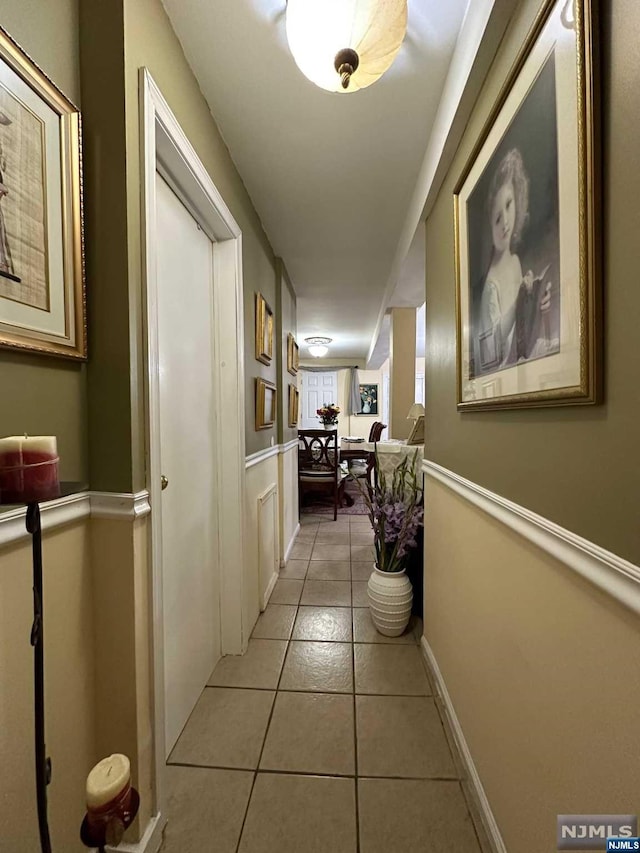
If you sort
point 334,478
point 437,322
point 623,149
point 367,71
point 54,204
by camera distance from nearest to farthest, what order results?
1. point 623,149
2. point 54,204
3. point 367,71
4. point 437,322
5. point 334,478

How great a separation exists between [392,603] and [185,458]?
131 centimetres

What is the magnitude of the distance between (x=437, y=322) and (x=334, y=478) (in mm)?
2653

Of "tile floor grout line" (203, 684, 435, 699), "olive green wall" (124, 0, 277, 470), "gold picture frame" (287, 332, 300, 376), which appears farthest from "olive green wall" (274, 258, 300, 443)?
"tile floor grout line" (203, 684, 435, 699)

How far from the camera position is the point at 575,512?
62 centimetres

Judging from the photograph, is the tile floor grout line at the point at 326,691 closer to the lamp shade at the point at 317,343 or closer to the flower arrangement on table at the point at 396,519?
the flower arrangement on table at the point at 396,519

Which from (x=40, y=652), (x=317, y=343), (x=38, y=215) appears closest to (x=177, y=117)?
(x=38, y=215)

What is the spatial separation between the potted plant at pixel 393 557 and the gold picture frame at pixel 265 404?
0.80 metres

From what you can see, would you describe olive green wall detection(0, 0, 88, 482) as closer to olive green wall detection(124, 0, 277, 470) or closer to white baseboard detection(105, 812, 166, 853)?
olive green wall detection(124, 0, 277, 470)

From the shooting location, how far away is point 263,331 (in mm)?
2059

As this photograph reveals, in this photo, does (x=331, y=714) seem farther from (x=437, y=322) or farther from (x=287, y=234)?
(x=287, y=234)

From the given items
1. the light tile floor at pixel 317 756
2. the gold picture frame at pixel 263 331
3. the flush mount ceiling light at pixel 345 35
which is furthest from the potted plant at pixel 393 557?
the flush mount ceiling light at pixel 345 35

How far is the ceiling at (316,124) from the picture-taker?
102 cm

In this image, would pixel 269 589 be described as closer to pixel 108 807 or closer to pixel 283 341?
pixel 108 807

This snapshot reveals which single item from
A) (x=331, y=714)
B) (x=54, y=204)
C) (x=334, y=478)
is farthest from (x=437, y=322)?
(x=334, y=478)
